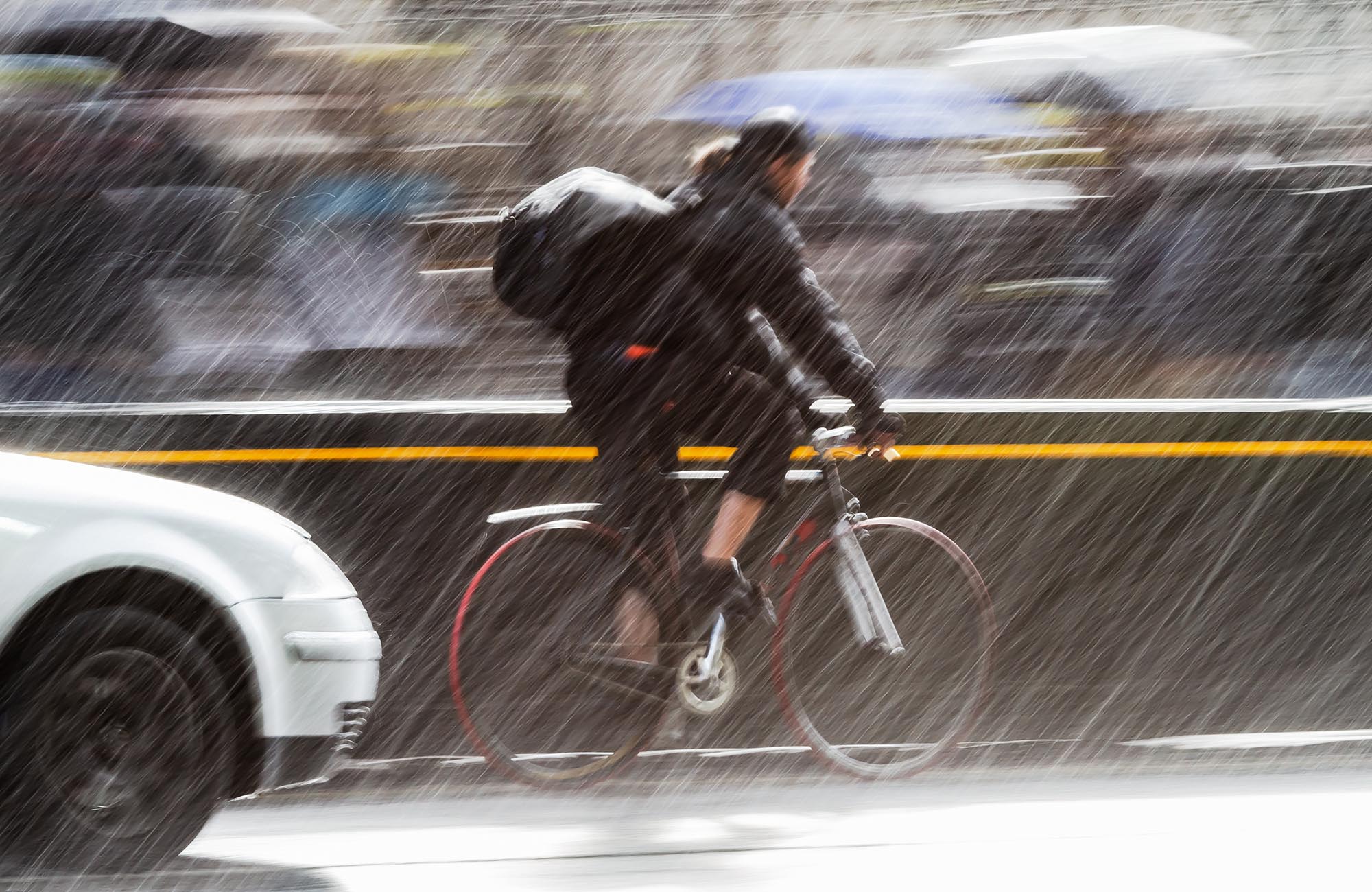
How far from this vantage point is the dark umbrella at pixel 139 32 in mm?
5840

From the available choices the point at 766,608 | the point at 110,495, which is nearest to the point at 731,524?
the point at 766,608

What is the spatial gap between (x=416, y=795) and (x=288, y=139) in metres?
2.37

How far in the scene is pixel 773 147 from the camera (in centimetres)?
486

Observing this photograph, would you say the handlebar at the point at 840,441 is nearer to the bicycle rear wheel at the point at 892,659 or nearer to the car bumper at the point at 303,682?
the bicycle rear wheel at the point at 892,659

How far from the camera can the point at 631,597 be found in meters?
5.11

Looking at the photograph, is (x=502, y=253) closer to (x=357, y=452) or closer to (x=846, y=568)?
(x=357, y=452)

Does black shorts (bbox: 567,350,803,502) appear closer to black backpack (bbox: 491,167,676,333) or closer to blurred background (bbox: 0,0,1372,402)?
black backpack (bbox: 491,167,676,333)

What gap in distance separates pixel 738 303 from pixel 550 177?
58.5 inches

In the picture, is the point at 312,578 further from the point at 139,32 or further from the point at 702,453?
the point at 139,32

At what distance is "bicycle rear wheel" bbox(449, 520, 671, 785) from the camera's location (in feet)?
16.8

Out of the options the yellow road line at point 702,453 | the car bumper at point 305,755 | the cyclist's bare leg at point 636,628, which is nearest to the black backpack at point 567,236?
the yellow road line at point 702,453

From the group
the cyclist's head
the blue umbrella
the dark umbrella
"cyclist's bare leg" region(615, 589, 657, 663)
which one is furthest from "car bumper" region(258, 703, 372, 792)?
the blue umbrella

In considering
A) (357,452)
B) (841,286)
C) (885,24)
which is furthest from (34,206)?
(885,24)

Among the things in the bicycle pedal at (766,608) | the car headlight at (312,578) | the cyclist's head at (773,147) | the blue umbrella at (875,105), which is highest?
the cyclist's head at (773,147)
